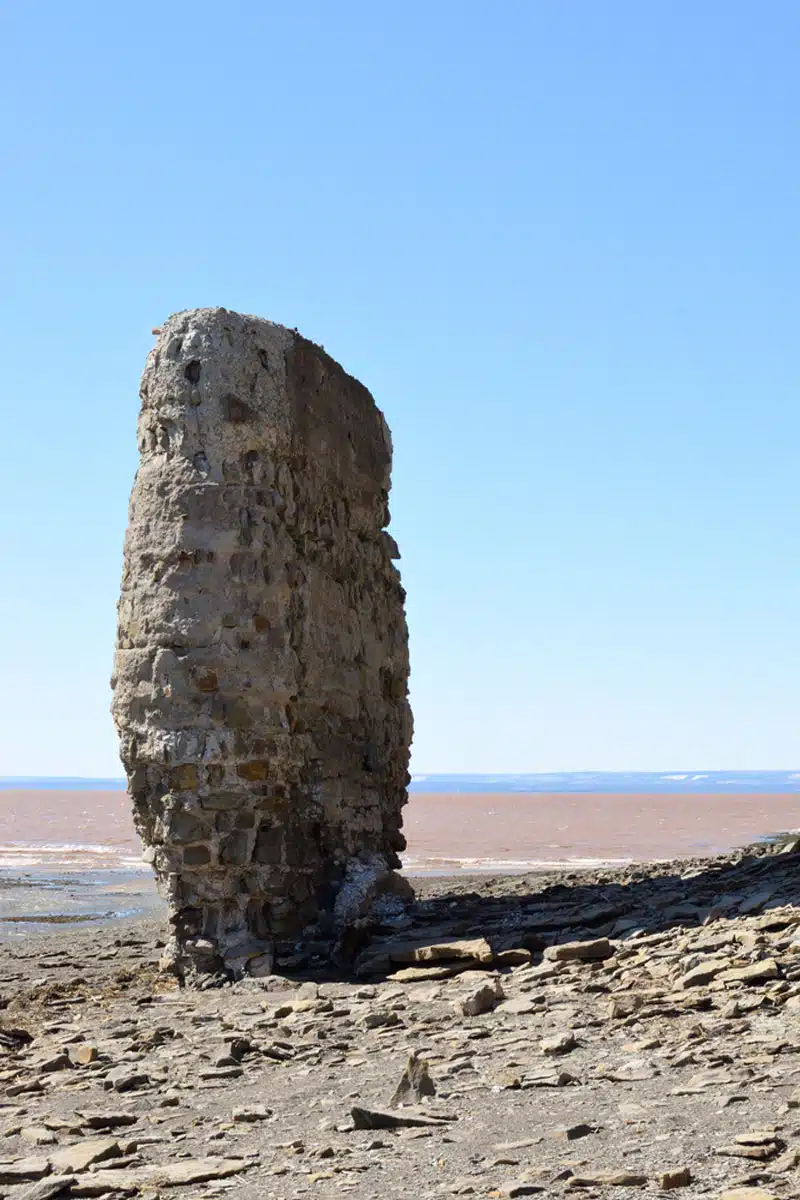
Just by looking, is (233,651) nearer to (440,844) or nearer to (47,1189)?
(47,1189)

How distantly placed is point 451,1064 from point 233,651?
400cm

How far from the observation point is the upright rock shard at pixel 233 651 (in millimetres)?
9438

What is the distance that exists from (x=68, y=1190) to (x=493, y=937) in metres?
4.94

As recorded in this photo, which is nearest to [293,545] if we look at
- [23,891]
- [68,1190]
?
[68,1190]

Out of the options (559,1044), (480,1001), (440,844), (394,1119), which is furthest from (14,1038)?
(440,844)

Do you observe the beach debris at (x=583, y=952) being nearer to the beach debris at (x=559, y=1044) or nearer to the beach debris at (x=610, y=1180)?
the beach debris at (x=559, y=1044)

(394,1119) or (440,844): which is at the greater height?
(394,1119)

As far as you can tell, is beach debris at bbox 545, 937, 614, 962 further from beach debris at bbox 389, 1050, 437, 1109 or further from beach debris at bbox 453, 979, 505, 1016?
beach debris at bbox 389, 1050, 437, 1109

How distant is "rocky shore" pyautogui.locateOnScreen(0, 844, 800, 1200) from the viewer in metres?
4.63

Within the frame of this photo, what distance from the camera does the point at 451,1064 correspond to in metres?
6.18

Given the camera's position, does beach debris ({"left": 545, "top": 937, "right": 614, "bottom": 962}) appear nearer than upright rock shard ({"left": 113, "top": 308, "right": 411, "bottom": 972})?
Yes

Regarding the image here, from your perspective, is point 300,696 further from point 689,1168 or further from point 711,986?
point 689,1168

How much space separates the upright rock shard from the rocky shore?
62 centimetres

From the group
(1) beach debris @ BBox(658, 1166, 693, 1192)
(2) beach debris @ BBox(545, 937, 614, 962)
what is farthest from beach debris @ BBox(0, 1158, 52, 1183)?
(2) beach debris @ BBox(545, 937, 614, 962)
